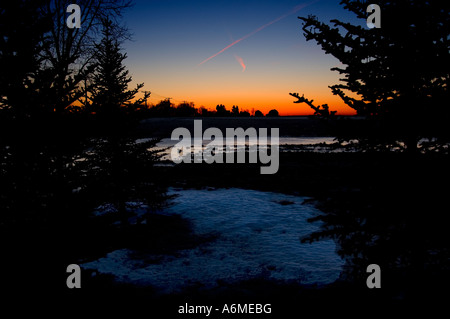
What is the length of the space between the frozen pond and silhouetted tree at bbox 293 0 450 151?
159 cm

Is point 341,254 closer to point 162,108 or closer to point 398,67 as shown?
point 398,67

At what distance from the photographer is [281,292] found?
17.1 feet

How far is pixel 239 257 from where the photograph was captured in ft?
22.0

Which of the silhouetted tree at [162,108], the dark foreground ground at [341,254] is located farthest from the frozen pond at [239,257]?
the silhouetted tree at [162,108]

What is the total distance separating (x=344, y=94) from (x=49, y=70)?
4035mm

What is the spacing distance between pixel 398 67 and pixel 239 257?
17.8ft

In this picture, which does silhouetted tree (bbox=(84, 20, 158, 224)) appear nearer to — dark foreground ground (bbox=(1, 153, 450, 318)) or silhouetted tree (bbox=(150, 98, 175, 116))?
silhouetted tree (bbox=(150, 98, 175, 116))

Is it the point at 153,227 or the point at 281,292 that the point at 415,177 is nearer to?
the point at 281,292

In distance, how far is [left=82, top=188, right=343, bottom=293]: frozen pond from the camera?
19.0 feet

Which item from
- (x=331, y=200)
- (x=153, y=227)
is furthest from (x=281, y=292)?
(x=153, y=227)

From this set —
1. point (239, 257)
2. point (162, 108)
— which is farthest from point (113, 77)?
point (239, 257)

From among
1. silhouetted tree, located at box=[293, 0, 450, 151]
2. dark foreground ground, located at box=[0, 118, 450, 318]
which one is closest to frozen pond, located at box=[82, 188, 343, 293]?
dark foreground ground, located at box=[0, 118, 450, 318]

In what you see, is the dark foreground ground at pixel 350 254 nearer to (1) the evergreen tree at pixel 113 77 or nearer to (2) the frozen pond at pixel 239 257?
(2) the frozen pond at pixel 239 257

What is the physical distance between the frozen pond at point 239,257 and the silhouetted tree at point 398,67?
1588 millimetres
